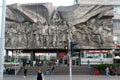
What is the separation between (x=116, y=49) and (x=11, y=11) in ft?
85.8

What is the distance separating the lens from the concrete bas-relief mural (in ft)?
202

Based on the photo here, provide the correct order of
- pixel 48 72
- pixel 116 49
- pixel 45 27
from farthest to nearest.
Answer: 1. pixel 116 49
2. pixel 45 27
3. pixel 48 72

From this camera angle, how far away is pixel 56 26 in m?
61.5

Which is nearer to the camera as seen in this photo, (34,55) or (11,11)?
(11,11)

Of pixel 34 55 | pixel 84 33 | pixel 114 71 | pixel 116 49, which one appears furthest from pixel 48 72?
pixel 116 49

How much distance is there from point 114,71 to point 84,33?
1269cm

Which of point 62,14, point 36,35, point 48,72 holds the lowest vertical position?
point 48,72

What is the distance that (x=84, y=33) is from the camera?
62156 millimetres

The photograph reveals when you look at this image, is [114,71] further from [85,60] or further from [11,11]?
[11,11]

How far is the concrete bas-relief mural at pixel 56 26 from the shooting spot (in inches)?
2422

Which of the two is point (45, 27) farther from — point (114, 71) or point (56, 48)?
point (114, 71)

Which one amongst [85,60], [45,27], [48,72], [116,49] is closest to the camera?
[48,72]

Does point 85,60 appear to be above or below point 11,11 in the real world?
below

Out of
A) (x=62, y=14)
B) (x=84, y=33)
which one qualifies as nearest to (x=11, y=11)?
(x=62, y=14)
